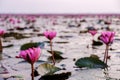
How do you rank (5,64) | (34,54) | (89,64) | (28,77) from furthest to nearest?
(5,64)
(89,64)
(28,77)
(34,54)

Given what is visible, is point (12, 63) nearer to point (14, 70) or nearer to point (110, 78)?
point (14, 70)

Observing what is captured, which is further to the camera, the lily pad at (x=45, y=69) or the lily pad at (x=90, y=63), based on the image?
the lily pad at (x=90, y=63)

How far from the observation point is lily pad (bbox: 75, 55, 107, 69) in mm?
3203

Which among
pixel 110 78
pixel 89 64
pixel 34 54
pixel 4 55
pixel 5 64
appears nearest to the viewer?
pixel 34 54

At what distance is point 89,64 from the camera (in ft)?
10.6

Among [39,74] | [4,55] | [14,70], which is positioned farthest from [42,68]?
[4,55]

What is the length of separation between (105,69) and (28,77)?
82 cm

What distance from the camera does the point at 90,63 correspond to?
324 cm

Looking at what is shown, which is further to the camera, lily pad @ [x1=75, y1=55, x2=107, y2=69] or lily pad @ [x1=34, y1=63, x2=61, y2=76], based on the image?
lily pad @ [x1=75, y1=55, x2=107, y2=69]

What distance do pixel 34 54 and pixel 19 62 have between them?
1624 mm

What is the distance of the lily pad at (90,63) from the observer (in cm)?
320

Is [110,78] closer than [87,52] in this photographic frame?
Yes

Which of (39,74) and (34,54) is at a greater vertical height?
(34,54)

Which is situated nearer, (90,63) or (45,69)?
(45,69)
